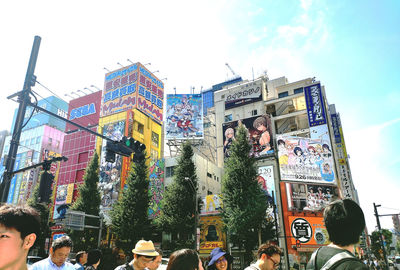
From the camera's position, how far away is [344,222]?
6.53 ft

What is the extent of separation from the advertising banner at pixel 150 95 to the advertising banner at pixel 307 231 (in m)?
27.2

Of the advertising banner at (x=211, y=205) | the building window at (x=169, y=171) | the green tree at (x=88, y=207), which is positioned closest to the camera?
the green tree at (x=88, y=207)

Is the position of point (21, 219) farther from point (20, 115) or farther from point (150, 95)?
point (150, 95)

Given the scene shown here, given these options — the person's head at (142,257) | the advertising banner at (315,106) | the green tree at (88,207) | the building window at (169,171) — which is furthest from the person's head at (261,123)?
the person's head at (142,257)

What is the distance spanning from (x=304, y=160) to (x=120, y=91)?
97.6 feet

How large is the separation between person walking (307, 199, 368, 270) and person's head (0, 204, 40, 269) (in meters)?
1.92

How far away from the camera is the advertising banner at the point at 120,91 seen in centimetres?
4309

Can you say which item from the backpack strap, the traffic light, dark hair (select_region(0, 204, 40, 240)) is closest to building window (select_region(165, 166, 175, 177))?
the traffic light

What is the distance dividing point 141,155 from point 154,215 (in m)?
24.4

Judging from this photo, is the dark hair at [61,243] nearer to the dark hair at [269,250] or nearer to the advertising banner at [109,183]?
the dark hair at [269,250]

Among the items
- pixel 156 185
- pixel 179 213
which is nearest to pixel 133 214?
pixel 179 213

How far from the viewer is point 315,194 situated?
29.4 m

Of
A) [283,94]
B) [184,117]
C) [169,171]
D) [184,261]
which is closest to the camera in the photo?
[184,261]

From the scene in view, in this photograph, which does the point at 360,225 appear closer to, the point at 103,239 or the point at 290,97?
the point at 103,239
